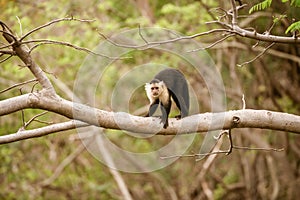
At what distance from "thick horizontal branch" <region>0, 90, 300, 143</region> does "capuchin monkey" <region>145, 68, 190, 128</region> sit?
1290 millimetres

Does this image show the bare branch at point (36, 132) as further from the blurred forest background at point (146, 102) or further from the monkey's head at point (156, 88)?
the blurred forest background at point (146, 102)

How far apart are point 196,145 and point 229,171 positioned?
58.2 inches

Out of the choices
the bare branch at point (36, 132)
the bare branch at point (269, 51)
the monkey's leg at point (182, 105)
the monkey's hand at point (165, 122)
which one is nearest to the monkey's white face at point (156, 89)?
the monkey's leg at point (182, 105)

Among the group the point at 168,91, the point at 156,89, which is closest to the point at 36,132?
the point at 156,89

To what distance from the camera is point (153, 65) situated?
33.6 ft

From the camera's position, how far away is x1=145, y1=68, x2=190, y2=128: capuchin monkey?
6.13 meters

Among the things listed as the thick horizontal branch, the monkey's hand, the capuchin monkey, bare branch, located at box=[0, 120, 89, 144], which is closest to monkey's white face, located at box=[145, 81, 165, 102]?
the capuchin monkey

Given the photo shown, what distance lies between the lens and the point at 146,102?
13117 millimetres

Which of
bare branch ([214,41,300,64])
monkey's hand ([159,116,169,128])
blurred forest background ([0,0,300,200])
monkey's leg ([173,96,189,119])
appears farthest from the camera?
blurred forest background ([0,0,300,200])

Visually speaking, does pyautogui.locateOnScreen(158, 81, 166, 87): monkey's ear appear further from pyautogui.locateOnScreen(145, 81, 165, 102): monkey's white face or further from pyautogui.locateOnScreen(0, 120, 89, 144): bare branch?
pyautogui.locateOnScreen(0, 120, 89, 144): bare branch

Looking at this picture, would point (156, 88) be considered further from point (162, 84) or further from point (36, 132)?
point (36, 132)

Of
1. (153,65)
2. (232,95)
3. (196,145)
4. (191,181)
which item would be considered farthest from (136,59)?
(191,181)

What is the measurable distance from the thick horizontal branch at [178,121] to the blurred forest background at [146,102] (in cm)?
440

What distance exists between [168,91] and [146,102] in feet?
22.7
